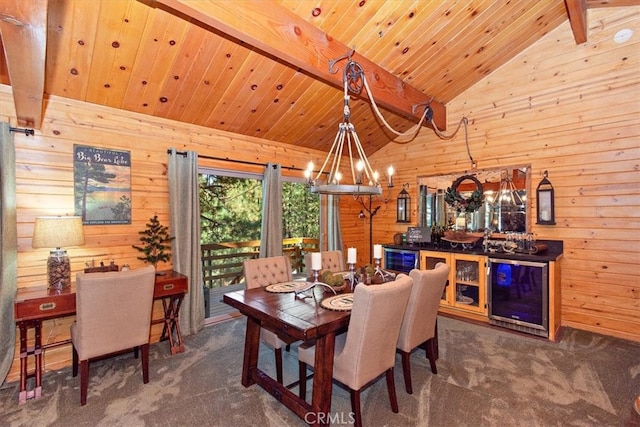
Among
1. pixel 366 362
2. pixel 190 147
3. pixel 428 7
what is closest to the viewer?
pixel 366 362

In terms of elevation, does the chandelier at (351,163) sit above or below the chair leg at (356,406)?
above

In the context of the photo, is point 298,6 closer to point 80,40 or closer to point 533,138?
point 80,40

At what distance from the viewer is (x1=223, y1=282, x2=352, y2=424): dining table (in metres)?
1.90

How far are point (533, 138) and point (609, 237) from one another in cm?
139

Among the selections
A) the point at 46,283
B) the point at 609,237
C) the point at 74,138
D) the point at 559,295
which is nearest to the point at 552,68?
the point at 609,237

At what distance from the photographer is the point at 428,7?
275cm

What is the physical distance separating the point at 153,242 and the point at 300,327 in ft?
7.28

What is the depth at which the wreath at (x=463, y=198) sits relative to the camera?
425 cm

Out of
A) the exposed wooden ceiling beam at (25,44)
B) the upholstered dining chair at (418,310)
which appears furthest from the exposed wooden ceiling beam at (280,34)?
the upholstered dining chair at (418,310)

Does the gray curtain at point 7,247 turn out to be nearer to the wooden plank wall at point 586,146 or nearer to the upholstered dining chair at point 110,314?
the upholstered dining chair at point 110,314

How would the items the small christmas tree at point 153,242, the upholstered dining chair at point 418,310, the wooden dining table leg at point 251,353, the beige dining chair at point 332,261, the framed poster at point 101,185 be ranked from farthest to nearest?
the beige dining chair at point 332,261
the small christmas tree at point 153,242
the framed poster at point 101,185
the wooden dining table leg at point 251,353
the upholstered dining chair at point 418,310

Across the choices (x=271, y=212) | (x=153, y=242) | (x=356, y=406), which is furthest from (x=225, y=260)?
(x=356, y=406)

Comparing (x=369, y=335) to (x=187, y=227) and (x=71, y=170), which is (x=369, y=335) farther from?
(x=71, y=170)

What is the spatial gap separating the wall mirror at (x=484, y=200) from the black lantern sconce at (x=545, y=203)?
5.0 inches
